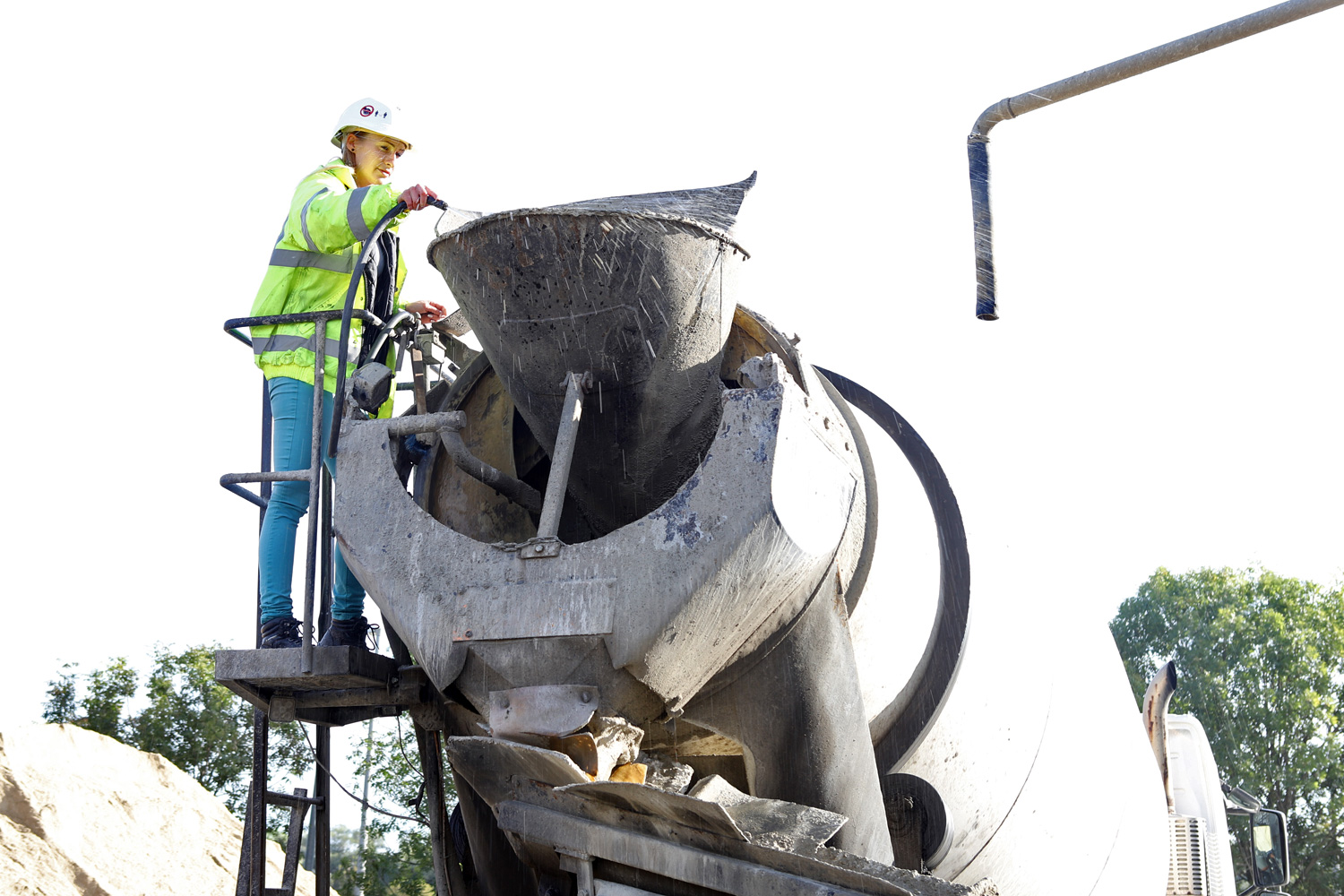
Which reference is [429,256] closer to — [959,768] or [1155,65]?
[959,768]

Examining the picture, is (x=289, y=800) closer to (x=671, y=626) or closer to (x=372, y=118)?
(x=671, y=626)

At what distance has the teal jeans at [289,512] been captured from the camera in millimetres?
4105

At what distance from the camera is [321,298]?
4461 mm

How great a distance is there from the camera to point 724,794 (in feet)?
9.25

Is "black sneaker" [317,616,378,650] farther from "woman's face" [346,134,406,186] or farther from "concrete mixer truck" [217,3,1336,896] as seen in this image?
"woman's face" [346,134,406,186]

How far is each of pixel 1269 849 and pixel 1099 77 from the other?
615cm

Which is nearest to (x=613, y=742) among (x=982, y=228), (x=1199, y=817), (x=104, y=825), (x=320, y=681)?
(x=320, y=681)

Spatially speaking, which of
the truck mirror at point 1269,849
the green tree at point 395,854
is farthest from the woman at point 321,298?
the green tree at point 395,854

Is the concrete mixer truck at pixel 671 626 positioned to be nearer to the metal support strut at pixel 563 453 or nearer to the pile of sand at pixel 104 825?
the metal support strut at pixel 563 453

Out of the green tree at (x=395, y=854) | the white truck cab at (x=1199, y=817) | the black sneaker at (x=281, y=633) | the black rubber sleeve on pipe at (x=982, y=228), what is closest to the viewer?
the black rubber sleeve on pipe at (x=982, y=228)

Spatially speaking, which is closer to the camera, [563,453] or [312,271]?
[563,453]

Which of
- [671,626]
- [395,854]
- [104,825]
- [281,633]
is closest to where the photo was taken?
[671,626]

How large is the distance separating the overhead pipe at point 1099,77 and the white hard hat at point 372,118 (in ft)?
6.84

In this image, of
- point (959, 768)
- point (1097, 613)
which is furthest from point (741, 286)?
point (1097, 613)
